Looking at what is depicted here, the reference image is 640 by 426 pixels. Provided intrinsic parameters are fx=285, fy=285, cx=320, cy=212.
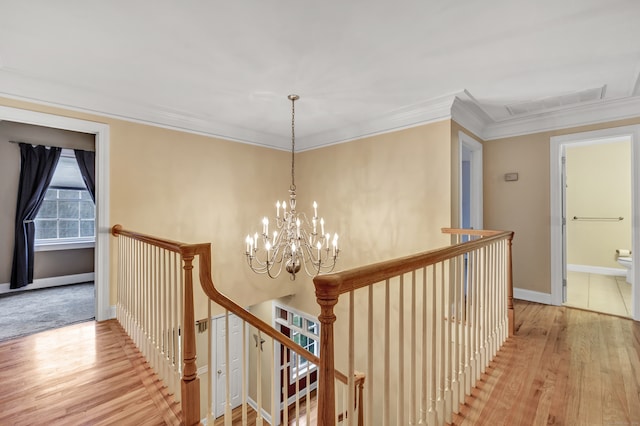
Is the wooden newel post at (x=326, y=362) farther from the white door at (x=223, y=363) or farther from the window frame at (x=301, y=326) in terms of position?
the white door at (x=223, y=363)

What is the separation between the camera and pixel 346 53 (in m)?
2.21

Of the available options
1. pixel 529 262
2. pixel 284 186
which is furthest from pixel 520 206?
pixel 284 186

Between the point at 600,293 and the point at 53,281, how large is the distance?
335 inches

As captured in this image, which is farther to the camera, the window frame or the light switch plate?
the window frame

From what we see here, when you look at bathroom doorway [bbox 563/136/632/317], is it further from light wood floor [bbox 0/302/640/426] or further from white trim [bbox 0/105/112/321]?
white trim [bbox 0/105/112/321]

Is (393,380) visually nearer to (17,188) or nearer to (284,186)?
(284,186)

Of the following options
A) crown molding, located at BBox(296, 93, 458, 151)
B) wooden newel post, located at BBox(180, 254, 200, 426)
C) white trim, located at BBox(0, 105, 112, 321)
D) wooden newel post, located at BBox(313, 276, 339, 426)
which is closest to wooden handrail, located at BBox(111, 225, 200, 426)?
wooden newel post, located at BBox(180, 254, 200, 426)

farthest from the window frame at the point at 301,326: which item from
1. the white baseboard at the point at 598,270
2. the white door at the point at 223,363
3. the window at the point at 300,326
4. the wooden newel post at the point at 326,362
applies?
the white baseboard at the point at 598,270

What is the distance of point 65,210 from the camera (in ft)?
17.3

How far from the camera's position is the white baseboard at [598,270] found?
198 inches

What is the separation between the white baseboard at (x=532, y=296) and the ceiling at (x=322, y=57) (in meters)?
2.28

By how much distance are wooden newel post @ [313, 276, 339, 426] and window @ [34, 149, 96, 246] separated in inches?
220

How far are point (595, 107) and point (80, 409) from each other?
547cm

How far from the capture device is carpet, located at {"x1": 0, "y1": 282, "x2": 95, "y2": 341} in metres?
3.03
